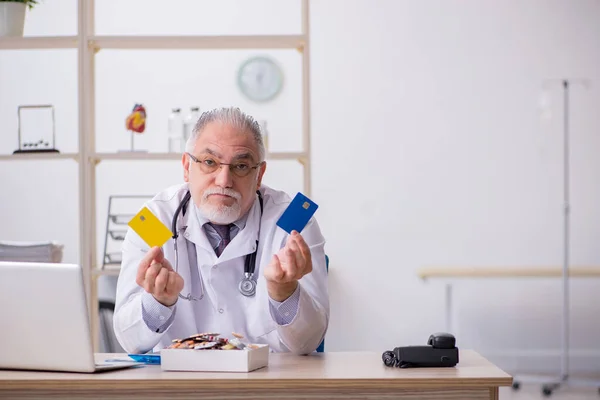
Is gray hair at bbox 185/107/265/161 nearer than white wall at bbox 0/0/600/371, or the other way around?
gray hair at bbox 185/107/265/161

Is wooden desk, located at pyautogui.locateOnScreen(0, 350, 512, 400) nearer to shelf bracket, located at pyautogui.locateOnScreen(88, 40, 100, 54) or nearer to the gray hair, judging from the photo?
the gray hair

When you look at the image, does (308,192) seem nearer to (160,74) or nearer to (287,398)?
(287,398)

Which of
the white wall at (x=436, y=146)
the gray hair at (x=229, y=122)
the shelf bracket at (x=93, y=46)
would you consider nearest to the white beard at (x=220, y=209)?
the gray hair at (x=229, y=122)

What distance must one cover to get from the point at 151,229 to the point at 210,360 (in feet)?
0.98

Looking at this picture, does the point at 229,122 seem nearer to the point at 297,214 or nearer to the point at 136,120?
→ the point at 297,214

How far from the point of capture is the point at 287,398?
59.1 inches

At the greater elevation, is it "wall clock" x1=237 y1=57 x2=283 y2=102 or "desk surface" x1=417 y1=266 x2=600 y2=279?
"wall clock" x1=237 y1=57 x2=283 y2=102

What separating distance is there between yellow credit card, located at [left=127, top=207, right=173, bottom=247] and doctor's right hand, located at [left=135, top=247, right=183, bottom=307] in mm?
33

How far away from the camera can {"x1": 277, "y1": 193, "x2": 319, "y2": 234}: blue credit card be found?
1771 millimetres

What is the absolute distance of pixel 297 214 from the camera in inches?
70.4

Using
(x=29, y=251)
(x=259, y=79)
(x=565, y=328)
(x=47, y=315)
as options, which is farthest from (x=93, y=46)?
(x=565, y=328)

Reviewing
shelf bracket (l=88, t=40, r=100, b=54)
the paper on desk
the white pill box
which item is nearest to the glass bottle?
shelf bracket (l=88, t=40, r=100, b=54)

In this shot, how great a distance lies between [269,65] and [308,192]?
2.72 m

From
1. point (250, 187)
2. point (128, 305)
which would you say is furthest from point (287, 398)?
point (250, 187)
